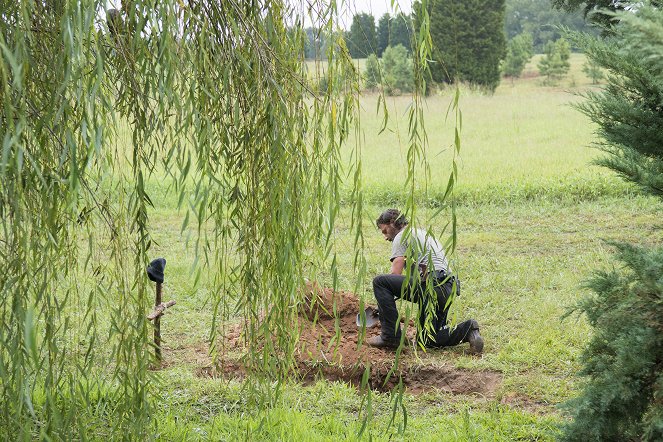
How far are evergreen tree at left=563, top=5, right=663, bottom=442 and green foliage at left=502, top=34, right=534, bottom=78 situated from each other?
37422 millimetres

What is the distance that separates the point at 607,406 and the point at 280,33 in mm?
1852

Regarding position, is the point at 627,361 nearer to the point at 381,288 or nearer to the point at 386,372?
the point at 386,372

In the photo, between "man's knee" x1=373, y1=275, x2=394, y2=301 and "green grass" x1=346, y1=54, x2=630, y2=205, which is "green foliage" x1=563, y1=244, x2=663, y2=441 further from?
"green grass" x1=346, y1=54, x2=630, y2=205

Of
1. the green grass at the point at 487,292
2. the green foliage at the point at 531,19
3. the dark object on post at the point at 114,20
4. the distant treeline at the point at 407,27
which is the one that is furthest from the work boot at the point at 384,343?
the green foliage at the point at 531,19

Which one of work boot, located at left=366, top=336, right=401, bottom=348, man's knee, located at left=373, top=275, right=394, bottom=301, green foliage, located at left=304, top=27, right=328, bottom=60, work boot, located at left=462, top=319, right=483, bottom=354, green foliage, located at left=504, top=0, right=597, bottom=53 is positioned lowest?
work boot, located at left=366, top=336, right=401, bottom=348

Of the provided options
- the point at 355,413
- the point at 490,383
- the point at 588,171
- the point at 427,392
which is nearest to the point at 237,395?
the point at 355,413

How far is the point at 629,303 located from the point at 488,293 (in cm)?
402

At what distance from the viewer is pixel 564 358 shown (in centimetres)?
540

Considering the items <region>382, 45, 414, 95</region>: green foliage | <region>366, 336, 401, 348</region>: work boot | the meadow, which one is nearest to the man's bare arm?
the meadow

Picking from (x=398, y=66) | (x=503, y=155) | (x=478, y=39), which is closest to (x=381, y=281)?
(x=503, y=155)

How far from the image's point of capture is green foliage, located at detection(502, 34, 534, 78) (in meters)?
40.2

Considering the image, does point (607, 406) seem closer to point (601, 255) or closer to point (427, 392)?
point (427, 392)

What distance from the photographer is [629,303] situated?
309 cm

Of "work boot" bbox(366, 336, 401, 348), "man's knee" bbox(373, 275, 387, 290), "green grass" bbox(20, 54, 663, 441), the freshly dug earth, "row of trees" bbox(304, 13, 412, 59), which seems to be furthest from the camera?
"work boot" bbox(366, 336, 401, 348)
